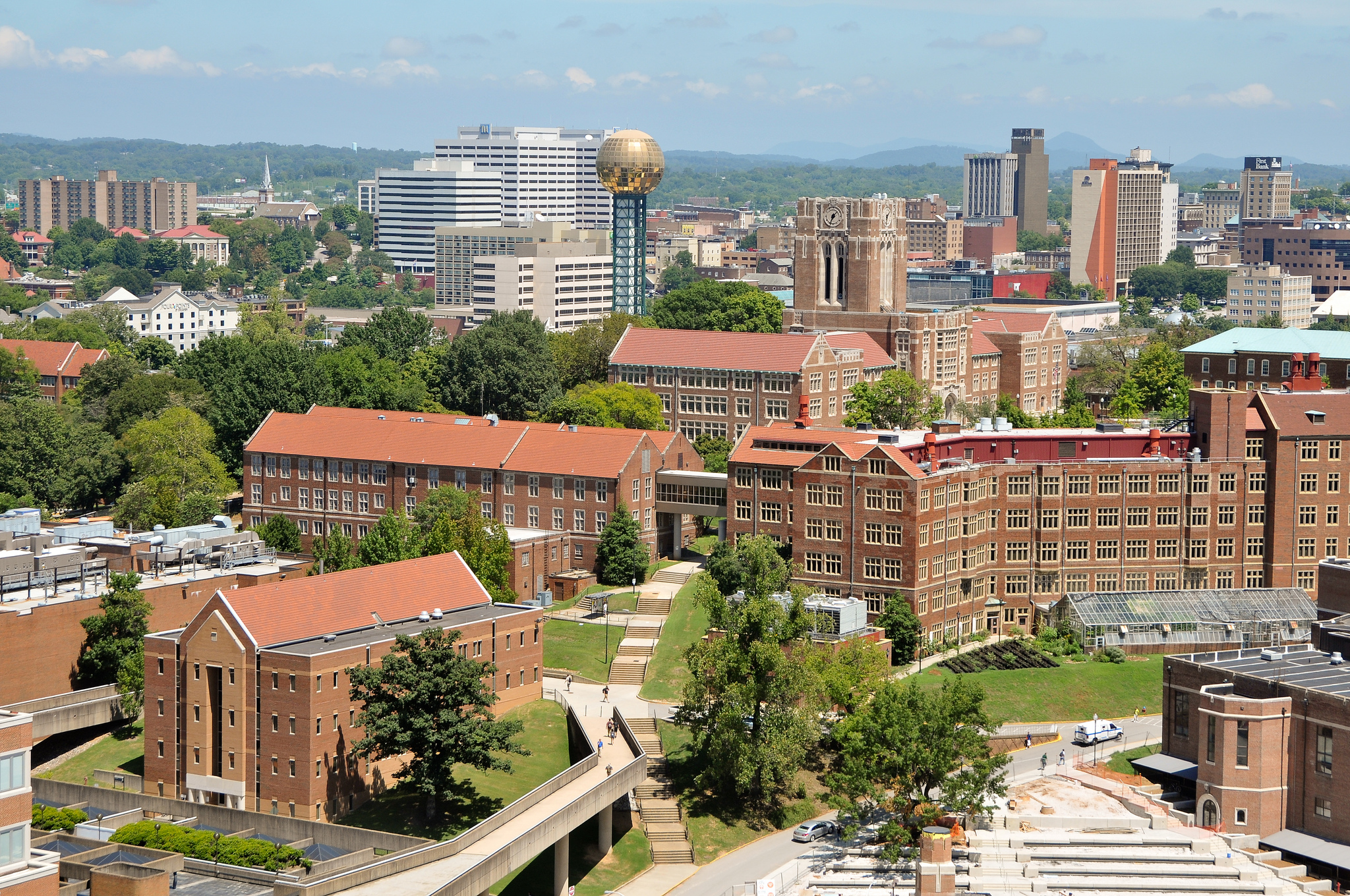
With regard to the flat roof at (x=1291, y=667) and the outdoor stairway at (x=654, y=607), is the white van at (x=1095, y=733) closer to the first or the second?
the flat roof at (x=1291, y=667)

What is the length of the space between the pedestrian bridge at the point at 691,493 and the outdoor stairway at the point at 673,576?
5447 mm

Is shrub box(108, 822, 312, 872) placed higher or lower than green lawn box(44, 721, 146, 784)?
higher

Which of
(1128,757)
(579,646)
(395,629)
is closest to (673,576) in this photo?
(579,646)

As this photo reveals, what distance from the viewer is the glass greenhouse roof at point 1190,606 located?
135125 millimetres

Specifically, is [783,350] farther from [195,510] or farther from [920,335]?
[195,510]

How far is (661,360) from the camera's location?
186125mm

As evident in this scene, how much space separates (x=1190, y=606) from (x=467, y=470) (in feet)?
189

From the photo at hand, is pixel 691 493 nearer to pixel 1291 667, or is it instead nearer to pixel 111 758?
pixel 111 758

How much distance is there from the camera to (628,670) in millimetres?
125000

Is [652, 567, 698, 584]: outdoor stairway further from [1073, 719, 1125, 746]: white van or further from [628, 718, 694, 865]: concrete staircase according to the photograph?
[1073, 719, 1125, 746]: white van

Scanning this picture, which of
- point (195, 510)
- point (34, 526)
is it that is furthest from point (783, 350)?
point (34, 526)

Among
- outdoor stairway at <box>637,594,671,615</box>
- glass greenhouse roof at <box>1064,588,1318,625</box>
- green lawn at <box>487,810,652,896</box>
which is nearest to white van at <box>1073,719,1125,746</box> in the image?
glass greenhouse roof at <box>1064,588,1318,625</box>

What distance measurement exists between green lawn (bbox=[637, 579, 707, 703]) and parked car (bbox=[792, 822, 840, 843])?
1500cm

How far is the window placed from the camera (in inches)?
4417
